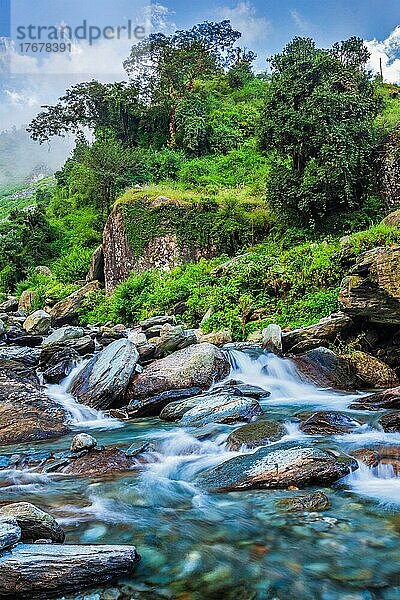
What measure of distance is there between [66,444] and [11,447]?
0.70 meters

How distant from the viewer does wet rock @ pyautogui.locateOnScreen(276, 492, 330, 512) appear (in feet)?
13.8

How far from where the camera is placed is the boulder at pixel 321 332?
10.3m

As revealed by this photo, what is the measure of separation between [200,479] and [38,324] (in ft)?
45.9

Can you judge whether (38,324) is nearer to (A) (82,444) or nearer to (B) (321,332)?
(B) (321,332)

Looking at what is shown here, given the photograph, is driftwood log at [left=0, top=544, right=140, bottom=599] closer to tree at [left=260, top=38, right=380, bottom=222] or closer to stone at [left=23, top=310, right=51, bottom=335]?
stone at [left=23, top=310, right=51, bottom=335]

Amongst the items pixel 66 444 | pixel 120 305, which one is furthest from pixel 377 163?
pixel 66 444

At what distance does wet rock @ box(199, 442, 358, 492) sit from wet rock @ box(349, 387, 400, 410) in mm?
2219

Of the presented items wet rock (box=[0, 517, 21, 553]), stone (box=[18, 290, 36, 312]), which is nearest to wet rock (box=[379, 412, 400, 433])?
wet rock (box=[0, 517, 21, 553])

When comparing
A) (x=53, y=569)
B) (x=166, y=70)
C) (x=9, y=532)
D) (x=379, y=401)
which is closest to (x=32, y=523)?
(x=9, y=532)

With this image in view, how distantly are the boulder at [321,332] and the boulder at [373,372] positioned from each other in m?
1.11

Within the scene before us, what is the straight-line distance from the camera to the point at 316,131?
62.4ft

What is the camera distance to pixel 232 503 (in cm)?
446

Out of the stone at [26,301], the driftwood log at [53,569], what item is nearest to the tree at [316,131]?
the stone at [26,301]

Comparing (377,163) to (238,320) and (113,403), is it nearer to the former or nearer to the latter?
(238,320)
